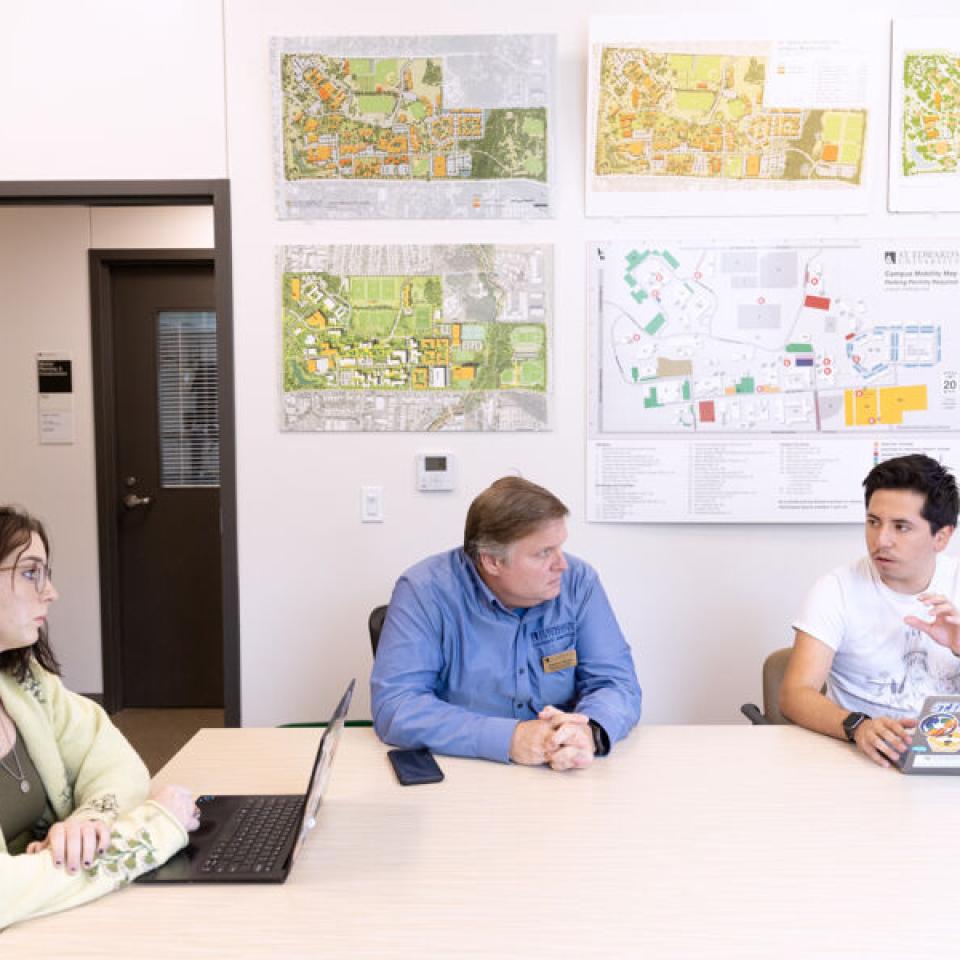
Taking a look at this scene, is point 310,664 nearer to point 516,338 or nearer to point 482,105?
point 516,338

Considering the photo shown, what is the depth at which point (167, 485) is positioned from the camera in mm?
4262

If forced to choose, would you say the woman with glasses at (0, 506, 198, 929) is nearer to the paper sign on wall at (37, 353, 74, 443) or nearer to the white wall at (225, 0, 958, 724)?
the white wall at (225, 0, 958, 724)

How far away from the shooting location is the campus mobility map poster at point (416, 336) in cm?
289

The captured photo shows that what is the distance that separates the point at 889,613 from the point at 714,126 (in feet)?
5.56

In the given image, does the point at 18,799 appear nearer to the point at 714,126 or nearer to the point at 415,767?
the point at 415,767

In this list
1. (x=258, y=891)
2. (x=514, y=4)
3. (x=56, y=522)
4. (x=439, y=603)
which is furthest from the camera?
(x=56, y=522)

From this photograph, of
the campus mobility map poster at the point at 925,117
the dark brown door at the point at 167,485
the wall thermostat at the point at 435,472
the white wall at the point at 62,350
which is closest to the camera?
the campus mobility map poster at the point at 925,117

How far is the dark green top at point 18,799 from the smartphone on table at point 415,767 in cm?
64

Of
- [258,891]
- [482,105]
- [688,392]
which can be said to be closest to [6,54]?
[482,105]

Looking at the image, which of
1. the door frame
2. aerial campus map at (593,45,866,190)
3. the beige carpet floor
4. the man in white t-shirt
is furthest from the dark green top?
aerial campus map at (593,45,866,190)

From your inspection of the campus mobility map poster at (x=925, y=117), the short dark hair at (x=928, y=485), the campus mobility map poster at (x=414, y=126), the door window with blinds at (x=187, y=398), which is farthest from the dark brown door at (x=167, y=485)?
the short dark hair at (x=928, y=485)

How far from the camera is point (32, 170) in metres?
2.93

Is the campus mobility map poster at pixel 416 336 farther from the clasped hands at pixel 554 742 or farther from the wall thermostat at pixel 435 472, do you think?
the clasped hands at pixel 554 742

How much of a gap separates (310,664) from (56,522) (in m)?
1.93
